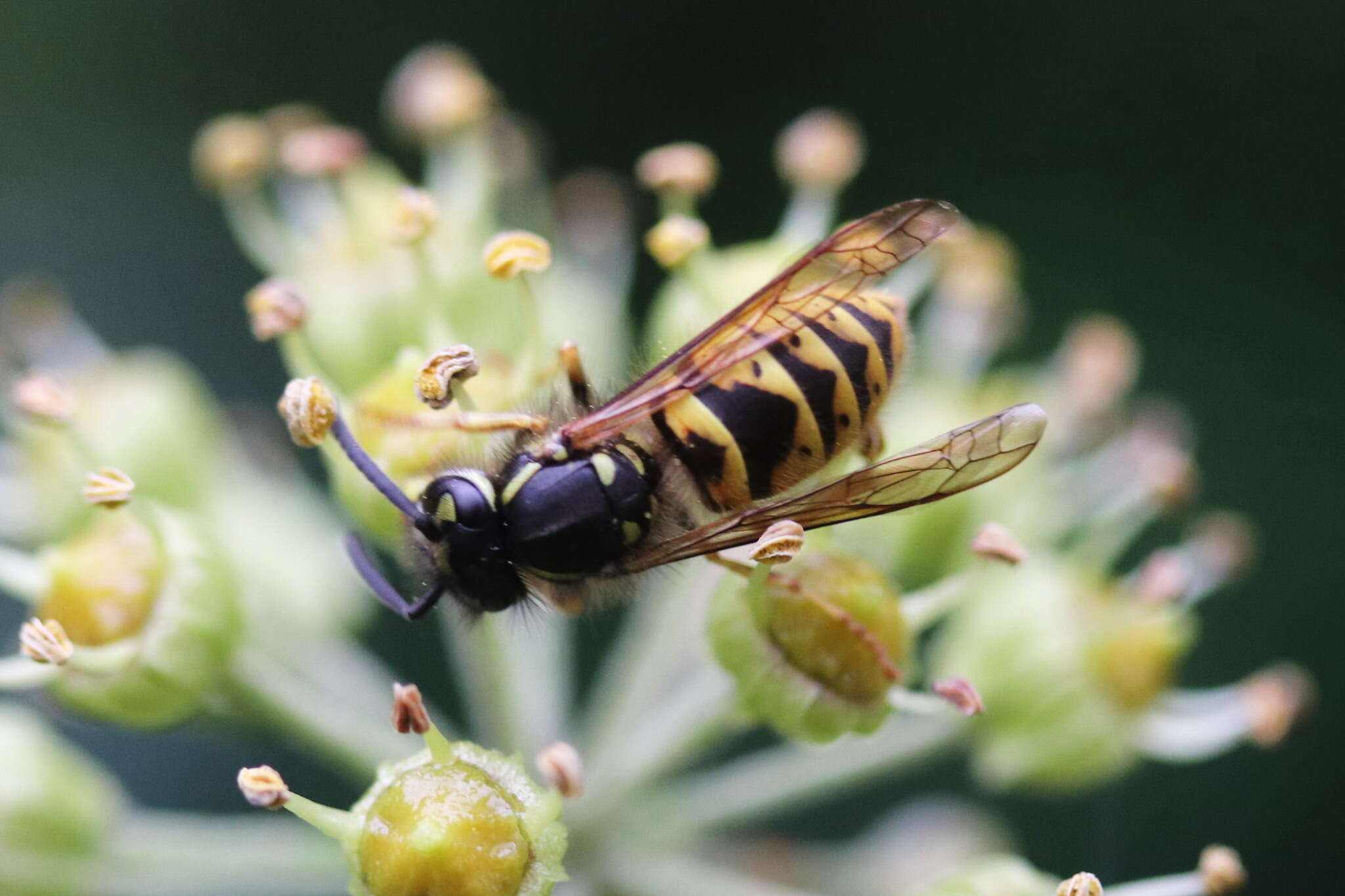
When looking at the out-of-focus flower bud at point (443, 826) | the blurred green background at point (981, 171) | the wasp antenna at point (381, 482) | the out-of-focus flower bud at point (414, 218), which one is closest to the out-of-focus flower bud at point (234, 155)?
the out-of-focus flower bud at point (414, 218)

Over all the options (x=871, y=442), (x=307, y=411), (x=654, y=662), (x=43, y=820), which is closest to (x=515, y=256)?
(x=307, y=411)

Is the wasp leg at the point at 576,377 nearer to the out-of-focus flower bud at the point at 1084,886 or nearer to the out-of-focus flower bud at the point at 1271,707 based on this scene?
A: the out-of-focus flower bud at the point at 1084,886

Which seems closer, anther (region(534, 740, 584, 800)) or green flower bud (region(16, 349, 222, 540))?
anther (region(534, 740, 584, 800))

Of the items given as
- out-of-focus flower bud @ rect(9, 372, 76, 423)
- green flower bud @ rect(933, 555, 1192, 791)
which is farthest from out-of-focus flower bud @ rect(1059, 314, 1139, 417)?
out-of-focus flower bud @ rect(9, 372, 76, 423)

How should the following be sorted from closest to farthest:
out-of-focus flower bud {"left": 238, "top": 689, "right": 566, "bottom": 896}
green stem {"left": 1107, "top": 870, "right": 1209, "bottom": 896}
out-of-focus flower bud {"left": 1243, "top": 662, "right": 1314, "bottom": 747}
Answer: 1. out-of-focus flower bud {"left": 238, "top": 689, "right": 566, "bottom": 896}
2. green stem {"left": 1107, "top": 870, "right": 1209, "bottom": 896}
3. out-of-focus flower bud {"left": 1243, "top": 662, "right": 1314, "bottom": 747}

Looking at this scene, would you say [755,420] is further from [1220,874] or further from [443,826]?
[1220,874]

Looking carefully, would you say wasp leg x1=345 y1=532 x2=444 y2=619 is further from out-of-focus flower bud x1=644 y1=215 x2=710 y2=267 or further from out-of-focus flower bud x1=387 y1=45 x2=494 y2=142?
out-of-focus flower bud x1=387 y1=45 x2=494 y2=142

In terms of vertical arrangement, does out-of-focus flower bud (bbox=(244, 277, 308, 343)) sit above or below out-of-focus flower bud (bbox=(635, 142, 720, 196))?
below
